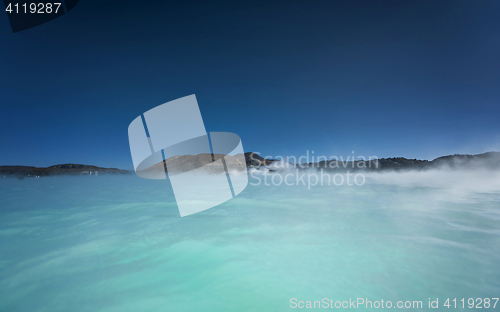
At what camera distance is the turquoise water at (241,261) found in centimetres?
274

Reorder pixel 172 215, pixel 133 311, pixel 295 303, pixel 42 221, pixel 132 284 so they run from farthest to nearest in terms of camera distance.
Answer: pixel 172 215
pixel 42 221
pixel 132 284
pixel 295 303
pixel 133 311

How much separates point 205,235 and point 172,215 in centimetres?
284

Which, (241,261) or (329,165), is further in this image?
(329,165)

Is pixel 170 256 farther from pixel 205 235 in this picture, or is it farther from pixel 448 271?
pixel 448 271

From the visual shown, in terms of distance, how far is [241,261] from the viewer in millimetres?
3729

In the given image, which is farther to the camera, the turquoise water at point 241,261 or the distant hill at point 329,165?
the distant hill at point 329,165

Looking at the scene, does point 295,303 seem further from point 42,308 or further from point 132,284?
point 42,308

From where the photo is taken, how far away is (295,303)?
2.68m

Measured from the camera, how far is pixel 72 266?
3535 millimetres

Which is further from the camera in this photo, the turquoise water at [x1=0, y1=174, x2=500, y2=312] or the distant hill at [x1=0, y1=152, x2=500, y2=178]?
the distant hill at [x1=0, y1=152, x2=500, y2=178]

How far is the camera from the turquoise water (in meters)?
2.74

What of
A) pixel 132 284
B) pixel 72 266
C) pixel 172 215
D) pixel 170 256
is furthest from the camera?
pixel 172 215

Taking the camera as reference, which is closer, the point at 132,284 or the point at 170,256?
the point at 132,284

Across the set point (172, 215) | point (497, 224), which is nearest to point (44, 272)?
point (172, 215)
